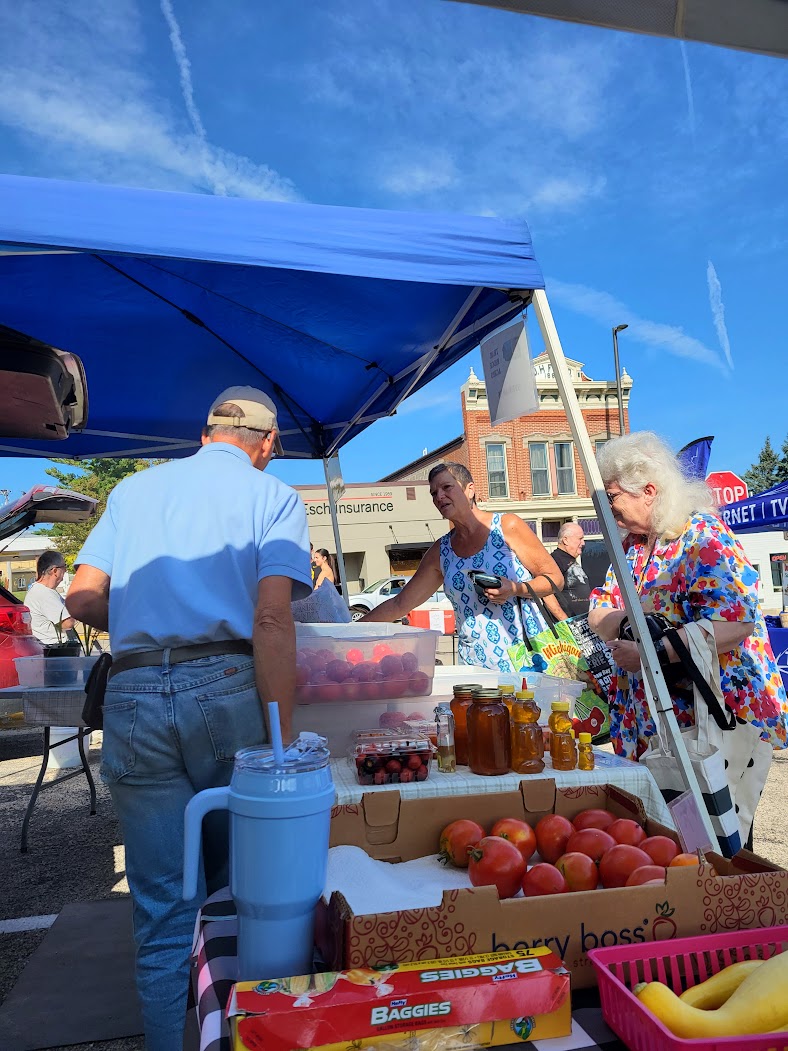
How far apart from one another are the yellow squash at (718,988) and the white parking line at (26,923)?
3.46 meters

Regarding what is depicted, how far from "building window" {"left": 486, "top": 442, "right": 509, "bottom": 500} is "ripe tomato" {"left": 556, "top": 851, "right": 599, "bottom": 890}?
99.6ft

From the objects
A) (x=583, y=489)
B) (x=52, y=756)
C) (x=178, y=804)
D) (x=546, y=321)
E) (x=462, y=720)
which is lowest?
(x=52, y=756)

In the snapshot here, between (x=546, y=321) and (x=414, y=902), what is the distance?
69.5 inches

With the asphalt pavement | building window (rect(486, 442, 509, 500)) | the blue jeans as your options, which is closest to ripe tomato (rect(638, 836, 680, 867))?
the blue jeans

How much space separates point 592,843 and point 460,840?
257 millimetres

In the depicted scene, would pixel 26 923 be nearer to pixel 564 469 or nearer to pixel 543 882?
pixel 543 882

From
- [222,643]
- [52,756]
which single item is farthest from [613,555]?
[52,756]

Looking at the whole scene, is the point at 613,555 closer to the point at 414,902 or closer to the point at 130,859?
the point at 414,902

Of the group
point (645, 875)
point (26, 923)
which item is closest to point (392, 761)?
point (645, 875)

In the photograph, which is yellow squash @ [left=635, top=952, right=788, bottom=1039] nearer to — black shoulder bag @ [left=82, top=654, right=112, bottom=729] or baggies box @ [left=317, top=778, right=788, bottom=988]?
baggies box @ [left=317, top=778, right=788, bottom=988]

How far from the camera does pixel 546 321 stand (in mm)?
2402

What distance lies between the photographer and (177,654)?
1.95m

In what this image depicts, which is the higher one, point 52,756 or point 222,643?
point 222,643

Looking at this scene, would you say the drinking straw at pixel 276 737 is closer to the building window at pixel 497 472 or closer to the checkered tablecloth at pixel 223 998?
the checkered tablecloth at pixel 223 998
